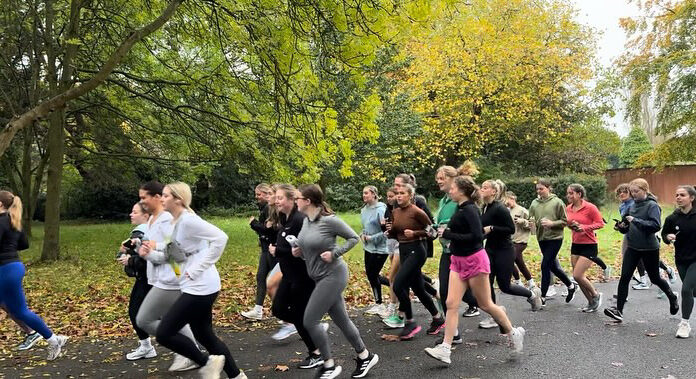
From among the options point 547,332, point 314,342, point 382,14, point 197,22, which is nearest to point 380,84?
point 197,22

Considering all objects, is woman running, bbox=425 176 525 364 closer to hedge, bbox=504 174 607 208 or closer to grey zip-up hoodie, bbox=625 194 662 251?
grey zip-up hoodie, bbox=625 194 662 251

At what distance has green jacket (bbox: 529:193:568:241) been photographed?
8023mm

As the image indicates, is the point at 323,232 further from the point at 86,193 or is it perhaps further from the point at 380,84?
the point at 86,193

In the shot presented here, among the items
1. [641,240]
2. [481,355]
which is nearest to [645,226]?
[641,240]

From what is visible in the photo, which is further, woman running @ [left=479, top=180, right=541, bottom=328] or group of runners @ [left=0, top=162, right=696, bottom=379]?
woman running @ [left=479, top=180, right=541, bottom=328]

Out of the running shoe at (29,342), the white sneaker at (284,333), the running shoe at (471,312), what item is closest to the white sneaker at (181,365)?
the white sneaker at (284,333)

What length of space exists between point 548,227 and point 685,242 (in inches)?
74.9

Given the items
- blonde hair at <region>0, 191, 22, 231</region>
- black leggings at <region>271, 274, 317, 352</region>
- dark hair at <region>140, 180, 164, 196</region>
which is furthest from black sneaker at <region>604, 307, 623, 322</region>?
blonde hair at <region>0, 191, 22, 231</region>

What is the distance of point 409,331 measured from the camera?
645cm

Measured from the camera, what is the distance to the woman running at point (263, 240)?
7027mm

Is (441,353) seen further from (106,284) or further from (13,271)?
(106,284)

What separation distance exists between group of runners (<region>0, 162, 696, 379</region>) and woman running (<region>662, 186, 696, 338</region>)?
1 centimetres

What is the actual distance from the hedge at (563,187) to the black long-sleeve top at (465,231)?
24.3 meters

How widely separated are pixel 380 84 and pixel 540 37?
13.1m
